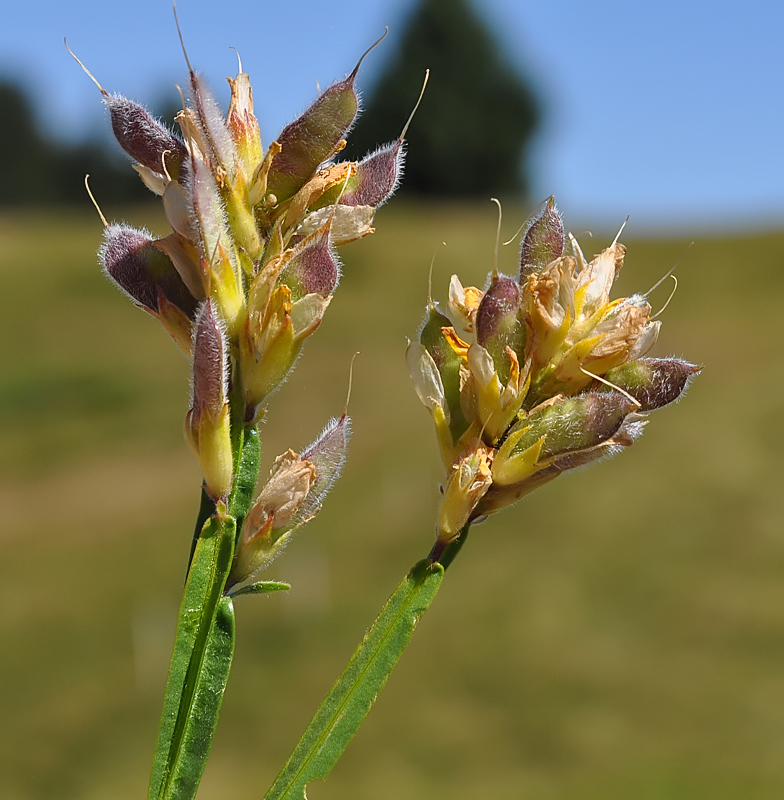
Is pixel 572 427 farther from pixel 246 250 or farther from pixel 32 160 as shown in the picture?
pixel 32 160

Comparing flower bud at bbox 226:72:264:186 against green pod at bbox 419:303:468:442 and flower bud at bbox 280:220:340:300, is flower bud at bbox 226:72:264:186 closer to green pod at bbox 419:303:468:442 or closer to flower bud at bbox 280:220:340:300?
flower bud at bbox 280:220:340:300

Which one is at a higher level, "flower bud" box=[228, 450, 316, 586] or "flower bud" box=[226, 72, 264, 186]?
"flower bud" box=[226, 72, 264, 186]

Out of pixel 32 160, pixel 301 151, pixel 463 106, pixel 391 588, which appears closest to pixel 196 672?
pixel 301 151

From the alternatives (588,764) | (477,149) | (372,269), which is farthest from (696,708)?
(477,149)

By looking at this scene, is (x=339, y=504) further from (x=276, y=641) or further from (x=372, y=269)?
(x=372, y=269)

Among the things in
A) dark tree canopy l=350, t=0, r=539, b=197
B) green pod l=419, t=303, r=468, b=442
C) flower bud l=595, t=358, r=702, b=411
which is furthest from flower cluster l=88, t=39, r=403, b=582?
dark tree canopy l=350, t=0, r=539, b=197

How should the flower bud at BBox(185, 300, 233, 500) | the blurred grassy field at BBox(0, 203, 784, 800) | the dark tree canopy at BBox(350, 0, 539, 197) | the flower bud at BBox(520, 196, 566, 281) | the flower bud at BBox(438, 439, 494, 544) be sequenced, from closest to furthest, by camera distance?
the flower bud at BBox(185, 300, 233, 500) → the flower bud at BBox(438, 439, 494, 544) → the flower bud at BBox(520, 196, 566, 281) → the blurred grassy field at BBox(0, 203, 784, 800) → the dark tree canopy at BBox(350, 0, 539, 197)

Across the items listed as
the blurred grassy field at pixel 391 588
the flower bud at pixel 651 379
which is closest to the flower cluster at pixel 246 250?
the flower bud at pixel 651 379
